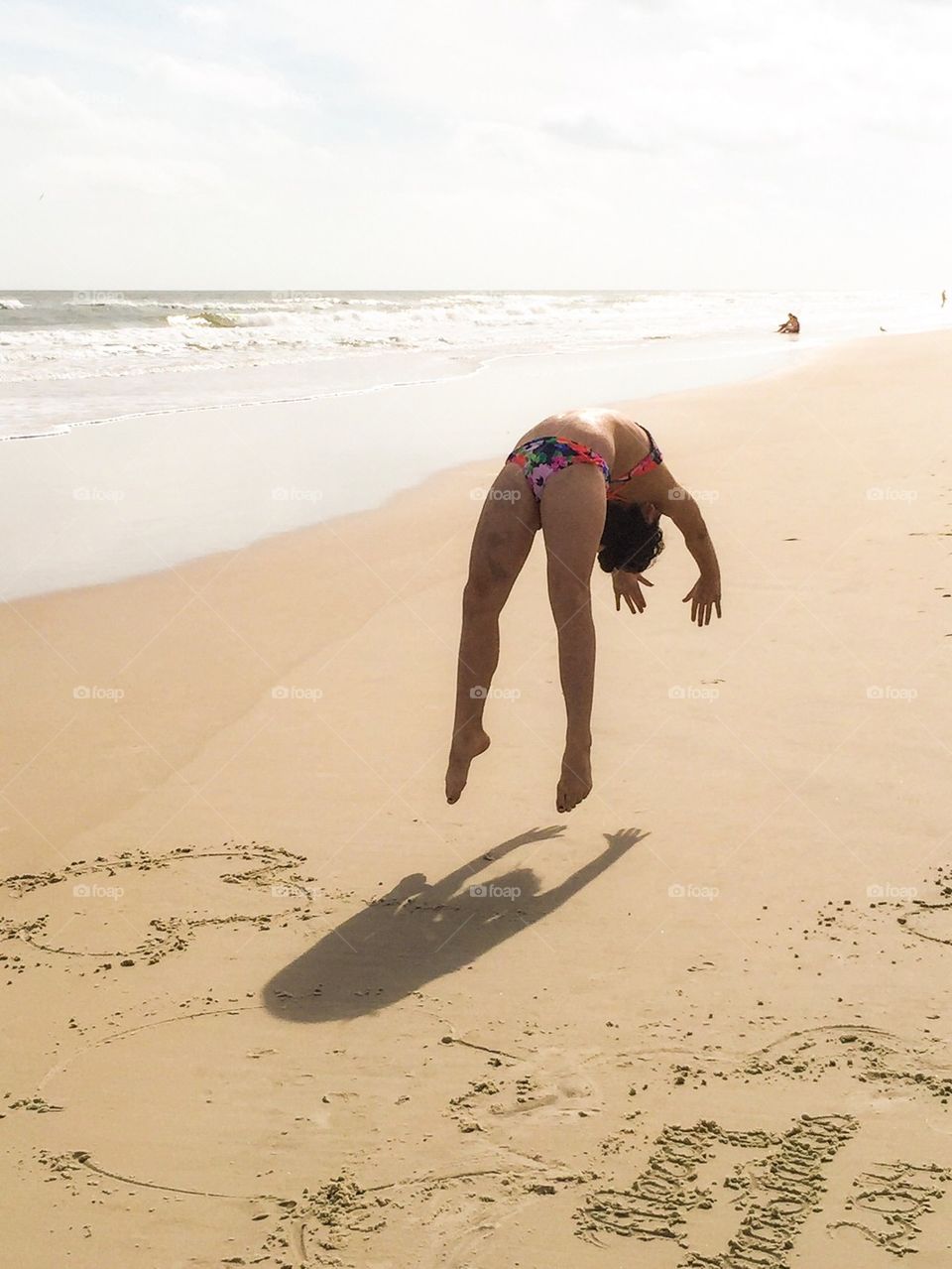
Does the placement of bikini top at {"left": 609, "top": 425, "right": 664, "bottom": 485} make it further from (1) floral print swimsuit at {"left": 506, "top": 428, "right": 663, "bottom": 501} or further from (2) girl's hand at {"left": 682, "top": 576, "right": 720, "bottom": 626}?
(2) girl's hand at {"left": 682, "top": 576, "right": 720, "bottom": 626}

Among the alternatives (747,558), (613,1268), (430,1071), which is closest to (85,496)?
(747,558)

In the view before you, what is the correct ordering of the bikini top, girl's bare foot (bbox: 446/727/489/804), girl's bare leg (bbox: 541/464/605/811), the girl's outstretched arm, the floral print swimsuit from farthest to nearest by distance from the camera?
the girl's outstretched arm, the bikini top, girl's bare foot (bbox: 446/727/489/804), the floral print swimsuit, girl's bare leg (bbox: 541/464/605/811)

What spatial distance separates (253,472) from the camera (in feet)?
37.3

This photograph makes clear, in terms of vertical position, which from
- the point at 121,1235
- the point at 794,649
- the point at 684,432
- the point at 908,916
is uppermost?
the point at 684,432

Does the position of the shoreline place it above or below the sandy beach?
above

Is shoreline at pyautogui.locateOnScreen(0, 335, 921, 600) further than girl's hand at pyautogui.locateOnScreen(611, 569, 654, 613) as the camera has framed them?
Yes

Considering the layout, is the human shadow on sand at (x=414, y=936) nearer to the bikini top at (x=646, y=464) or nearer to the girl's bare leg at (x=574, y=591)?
the girl's bare leg at (x=574, y=591)

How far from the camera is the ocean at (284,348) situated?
17859mm

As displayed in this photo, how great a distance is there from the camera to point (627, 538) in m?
4.73

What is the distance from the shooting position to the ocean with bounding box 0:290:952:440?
17859 millimetres

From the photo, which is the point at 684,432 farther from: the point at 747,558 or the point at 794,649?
the point at 794,649

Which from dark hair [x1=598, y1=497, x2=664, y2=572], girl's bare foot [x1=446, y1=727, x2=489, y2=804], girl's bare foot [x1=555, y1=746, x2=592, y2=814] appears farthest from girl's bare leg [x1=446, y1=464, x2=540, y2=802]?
dark hair [x1=598, y1=497, x2=664, y2=572]

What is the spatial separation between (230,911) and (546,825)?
4.13 feet

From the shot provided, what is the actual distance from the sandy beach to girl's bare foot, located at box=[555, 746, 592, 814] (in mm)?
374
